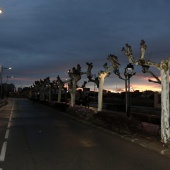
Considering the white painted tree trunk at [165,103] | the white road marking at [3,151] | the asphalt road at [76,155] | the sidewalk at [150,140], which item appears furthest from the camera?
the white painted tree trunk at [165,103]

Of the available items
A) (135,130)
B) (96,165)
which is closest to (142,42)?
(135,130)

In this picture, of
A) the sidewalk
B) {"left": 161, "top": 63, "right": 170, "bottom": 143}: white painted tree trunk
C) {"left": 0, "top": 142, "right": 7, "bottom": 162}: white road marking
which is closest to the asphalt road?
{"left": 0, "top": 142, "right": 7, "bottom": 162}: white road marking

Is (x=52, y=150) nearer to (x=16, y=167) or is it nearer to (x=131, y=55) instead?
(x=16, y=167)

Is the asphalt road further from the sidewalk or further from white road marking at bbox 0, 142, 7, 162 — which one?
the sidewalk

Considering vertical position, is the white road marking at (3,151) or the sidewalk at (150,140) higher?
the sidewalk at (150,140)

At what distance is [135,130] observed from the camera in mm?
16438

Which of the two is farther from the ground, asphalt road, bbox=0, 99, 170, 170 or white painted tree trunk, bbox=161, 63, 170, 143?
white painted tree trunk, bbox=161, 63, 170, 143

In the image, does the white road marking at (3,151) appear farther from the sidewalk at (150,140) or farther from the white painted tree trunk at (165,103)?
the white painted tree trunk at (165,103)

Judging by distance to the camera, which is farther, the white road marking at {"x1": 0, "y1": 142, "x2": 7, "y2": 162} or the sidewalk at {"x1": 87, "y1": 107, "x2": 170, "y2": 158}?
the sidewalk at {"x1": 87, "y1": 107, "x2": 170, "y2": 158}

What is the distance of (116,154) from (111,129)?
24.6ft

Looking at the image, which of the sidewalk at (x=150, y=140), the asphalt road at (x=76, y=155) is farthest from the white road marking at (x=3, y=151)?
the sidewalk at (x=150, y=140)

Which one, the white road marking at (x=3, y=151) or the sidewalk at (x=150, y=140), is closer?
the white road marking at (x=3, y=151)

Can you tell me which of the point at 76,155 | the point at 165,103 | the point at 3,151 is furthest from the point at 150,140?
the point at 3,151

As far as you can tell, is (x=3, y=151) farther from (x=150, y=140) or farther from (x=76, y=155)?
(x=150, y=140)
